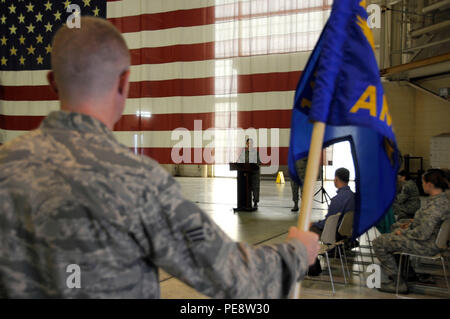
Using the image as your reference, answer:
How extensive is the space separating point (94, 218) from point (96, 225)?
14 millimetres

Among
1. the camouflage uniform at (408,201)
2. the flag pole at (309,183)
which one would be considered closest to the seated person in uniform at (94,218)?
the flag pole at (309,183)

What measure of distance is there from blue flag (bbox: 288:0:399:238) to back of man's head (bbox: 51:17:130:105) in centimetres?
71

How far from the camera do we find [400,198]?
19.6ft

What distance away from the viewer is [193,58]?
21.7 feet

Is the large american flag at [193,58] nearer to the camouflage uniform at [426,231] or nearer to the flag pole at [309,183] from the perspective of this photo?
the camouflage uniform at [426,231]

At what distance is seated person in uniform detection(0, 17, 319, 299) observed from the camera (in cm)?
78

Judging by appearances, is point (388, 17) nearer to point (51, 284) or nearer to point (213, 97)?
point (213, 97)

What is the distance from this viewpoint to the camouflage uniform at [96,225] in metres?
0.78

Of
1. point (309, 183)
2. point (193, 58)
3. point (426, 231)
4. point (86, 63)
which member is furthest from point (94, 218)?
point (193, 58)

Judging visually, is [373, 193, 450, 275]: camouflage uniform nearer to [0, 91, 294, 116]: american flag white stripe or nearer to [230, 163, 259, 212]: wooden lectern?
[0, 91, 294, 116]: american flag white stripe

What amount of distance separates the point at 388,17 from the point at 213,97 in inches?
260

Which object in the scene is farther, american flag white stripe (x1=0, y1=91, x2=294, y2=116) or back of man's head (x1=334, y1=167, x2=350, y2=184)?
american flag white stripe (x1=0, y1=91, x2=294, y2=116)

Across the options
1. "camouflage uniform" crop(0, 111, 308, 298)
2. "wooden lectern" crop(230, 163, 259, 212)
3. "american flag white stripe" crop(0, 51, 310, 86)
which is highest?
"american flag white stripe" crop(0, 51, 310, 86)

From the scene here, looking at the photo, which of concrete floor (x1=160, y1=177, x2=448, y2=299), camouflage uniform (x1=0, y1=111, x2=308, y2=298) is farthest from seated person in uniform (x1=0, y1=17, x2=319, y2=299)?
concrete floor (x1=160, y1=177, x2=448, y2=299)
